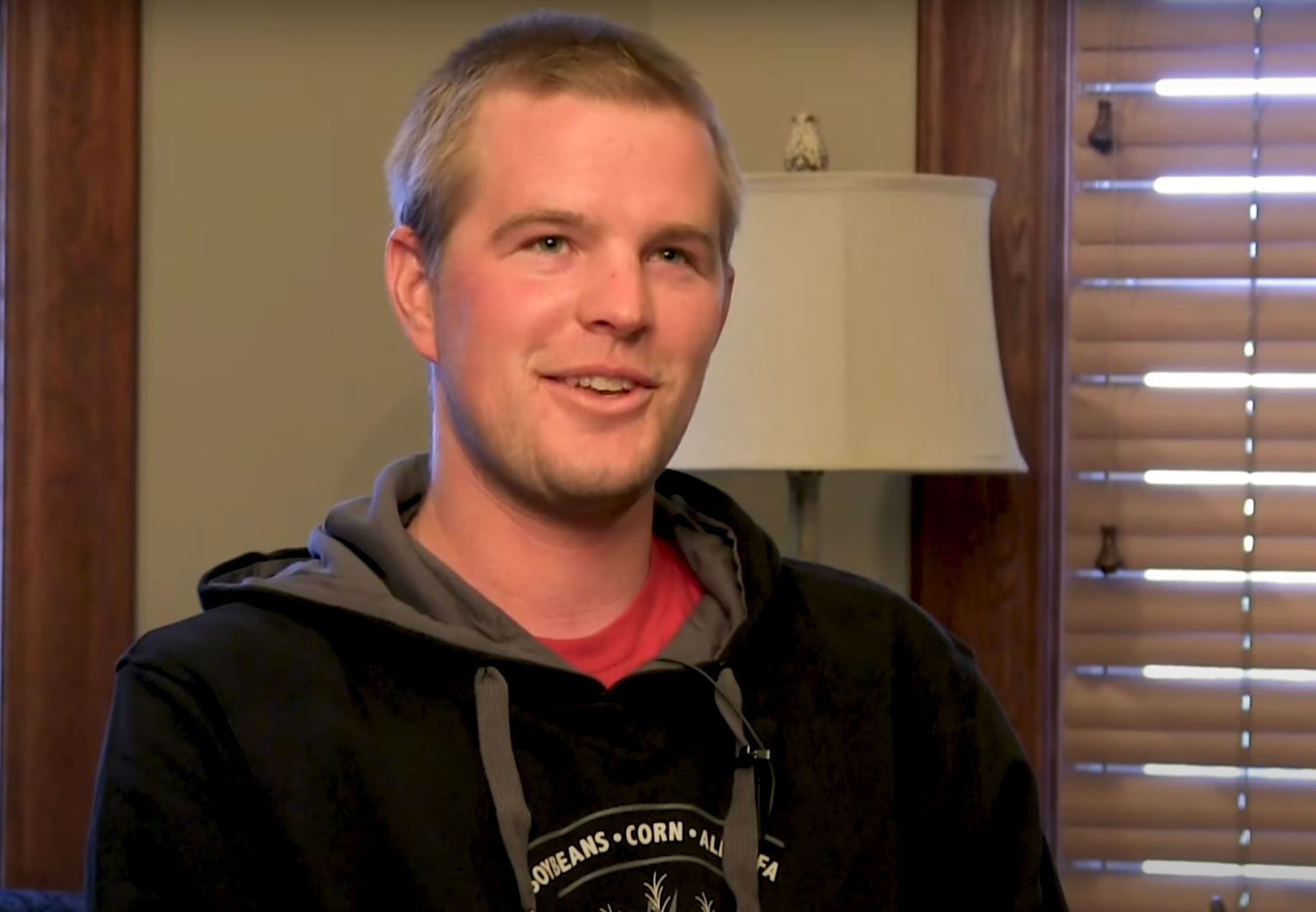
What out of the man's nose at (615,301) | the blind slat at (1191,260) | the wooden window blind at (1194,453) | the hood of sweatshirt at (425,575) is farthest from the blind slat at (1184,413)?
the man's nose at (615,301)

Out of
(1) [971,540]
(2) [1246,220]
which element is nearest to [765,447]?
(1) [971,540]

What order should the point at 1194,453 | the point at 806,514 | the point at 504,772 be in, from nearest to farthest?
the point at 504,772 < the point at 806,514 < the point at 1194,453

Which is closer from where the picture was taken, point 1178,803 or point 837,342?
point 837,342

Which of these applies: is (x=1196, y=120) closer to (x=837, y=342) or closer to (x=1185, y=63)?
(x=1185, y=63)

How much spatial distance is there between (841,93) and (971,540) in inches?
25.1

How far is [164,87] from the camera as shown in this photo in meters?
2.39

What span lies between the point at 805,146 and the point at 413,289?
3.23 ft

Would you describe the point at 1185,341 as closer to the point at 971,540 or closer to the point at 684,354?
the point at 971,540

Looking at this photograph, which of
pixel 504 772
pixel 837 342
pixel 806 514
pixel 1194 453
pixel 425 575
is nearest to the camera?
pixel 504 772

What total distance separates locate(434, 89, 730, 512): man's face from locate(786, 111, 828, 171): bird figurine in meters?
0.94

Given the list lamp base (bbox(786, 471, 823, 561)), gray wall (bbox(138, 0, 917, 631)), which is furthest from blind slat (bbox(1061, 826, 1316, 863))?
lamp base (bbox(786, 471, 823, 561))

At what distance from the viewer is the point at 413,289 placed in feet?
4.31

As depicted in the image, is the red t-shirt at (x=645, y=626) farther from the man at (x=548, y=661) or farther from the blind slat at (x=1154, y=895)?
the blind slat at (x=1154, y=895)

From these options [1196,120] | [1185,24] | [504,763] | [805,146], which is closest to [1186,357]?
[1196,120]
